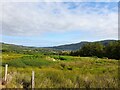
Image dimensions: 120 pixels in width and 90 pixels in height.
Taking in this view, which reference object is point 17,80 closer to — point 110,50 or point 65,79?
point 65,79

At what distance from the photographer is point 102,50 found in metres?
88.6

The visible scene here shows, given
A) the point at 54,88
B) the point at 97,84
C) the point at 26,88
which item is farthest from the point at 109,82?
the point at 26,88

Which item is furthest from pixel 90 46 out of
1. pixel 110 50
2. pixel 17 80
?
pixel 17 80

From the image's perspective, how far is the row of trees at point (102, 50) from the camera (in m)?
79.2

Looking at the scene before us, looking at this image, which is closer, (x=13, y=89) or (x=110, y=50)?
(x=13, y=89)

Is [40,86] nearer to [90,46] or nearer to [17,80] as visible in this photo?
[17,80]

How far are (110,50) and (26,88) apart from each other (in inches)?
2808

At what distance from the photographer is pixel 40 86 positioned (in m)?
11.9

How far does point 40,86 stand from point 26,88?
584 mm

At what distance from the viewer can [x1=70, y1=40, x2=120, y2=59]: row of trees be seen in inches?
3118

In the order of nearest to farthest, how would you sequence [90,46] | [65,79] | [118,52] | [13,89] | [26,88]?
[13,89]
[26,88]
[65,79]
[118,52]
[90,46]

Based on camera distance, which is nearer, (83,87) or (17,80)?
(83,87)

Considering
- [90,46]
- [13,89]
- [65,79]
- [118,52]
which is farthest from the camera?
[90,46]

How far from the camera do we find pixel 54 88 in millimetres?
11648
